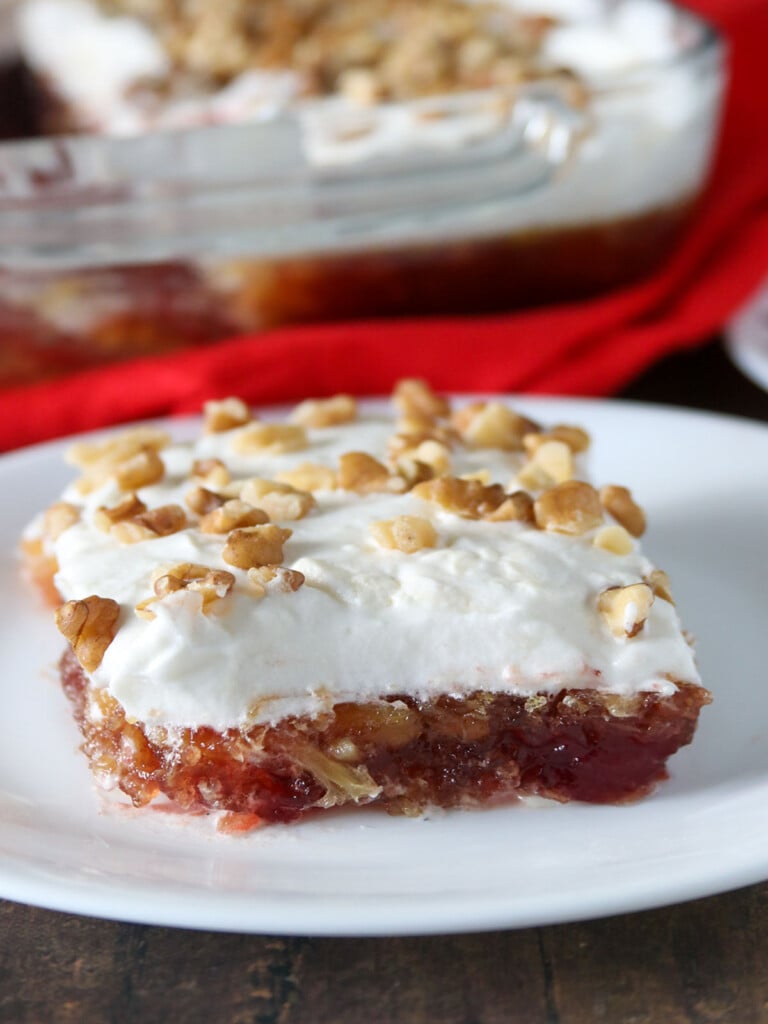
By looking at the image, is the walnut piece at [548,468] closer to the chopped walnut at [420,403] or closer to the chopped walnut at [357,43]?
the chopped walnut at [420,403]

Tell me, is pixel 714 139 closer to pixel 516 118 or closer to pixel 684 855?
pixel 516 118

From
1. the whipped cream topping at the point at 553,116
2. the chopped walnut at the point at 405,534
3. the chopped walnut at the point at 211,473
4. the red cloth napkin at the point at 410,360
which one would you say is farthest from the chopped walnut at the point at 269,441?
the whipped cream topping at the point at 553,116

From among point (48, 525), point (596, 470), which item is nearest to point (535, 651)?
point (48, 525)

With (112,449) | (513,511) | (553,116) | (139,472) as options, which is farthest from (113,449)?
(553,116)

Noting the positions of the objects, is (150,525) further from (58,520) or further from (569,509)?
(569,509)

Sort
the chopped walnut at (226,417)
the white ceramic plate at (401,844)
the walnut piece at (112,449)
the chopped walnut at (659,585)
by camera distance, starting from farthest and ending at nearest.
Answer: the chopped walnut at (226,417) < the walnut piece at (112,449) < the chopped walnut at (659,585) < the white ceramic plate at (401,844)

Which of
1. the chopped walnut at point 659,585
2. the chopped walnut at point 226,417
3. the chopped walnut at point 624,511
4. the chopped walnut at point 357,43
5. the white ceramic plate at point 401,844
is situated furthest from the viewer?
the chopped walnut at point 357,43
